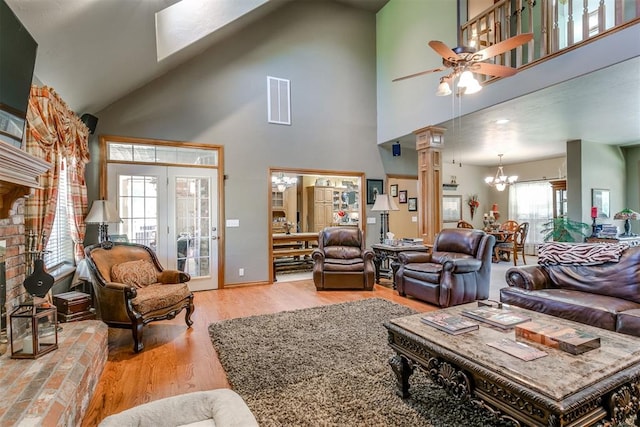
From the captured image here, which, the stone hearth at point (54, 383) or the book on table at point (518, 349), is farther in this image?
the book on table at point (518, 349)

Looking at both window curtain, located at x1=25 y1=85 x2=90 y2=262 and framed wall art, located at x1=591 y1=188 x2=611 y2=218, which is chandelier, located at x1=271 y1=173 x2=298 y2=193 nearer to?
window curtain, located at x1=25 y1=85 x2=90 y2=262

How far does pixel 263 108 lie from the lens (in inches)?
221

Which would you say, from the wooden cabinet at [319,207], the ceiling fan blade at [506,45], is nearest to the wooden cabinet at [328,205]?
the wooden cabinet at [319,207]

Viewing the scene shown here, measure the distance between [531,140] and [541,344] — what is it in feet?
18.9

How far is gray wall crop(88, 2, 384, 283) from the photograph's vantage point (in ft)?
16.3

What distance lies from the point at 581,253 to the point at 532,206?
6.45 metres

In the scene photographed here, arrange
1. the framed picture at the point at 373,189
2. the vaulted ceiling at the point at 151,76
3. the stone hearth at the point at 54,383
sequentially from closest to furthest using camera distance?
the stone hearth at the point at 54,383 → the vaulted ceiling at the point at 151,76 → the framed picture at the point at 373,189

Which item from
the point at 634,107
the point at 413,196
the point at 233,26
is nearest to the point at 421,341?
the point at 634,107

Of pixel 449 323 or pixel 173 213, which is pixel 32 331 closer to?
pixel 449 323

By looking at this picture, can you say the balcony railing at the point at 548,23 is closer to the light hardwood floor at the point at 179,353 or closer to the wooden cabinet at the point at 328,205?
the light hardwood floor at the point at 179,353

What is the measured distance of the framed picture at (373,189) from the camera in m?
6.47

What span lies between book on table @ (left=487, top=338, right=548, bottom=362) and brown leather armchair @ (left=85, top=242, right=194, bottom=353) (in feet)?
9.25

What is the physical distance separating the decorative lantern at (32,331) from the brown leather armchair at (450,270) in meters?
3.79

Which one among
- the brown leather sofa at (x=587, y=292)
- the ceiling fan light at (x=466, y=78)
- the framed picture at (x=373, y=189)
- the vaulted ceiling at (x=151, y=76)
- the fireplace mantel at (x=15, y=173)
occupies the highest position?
the vaulted ceiling at (x=151, y=76)
